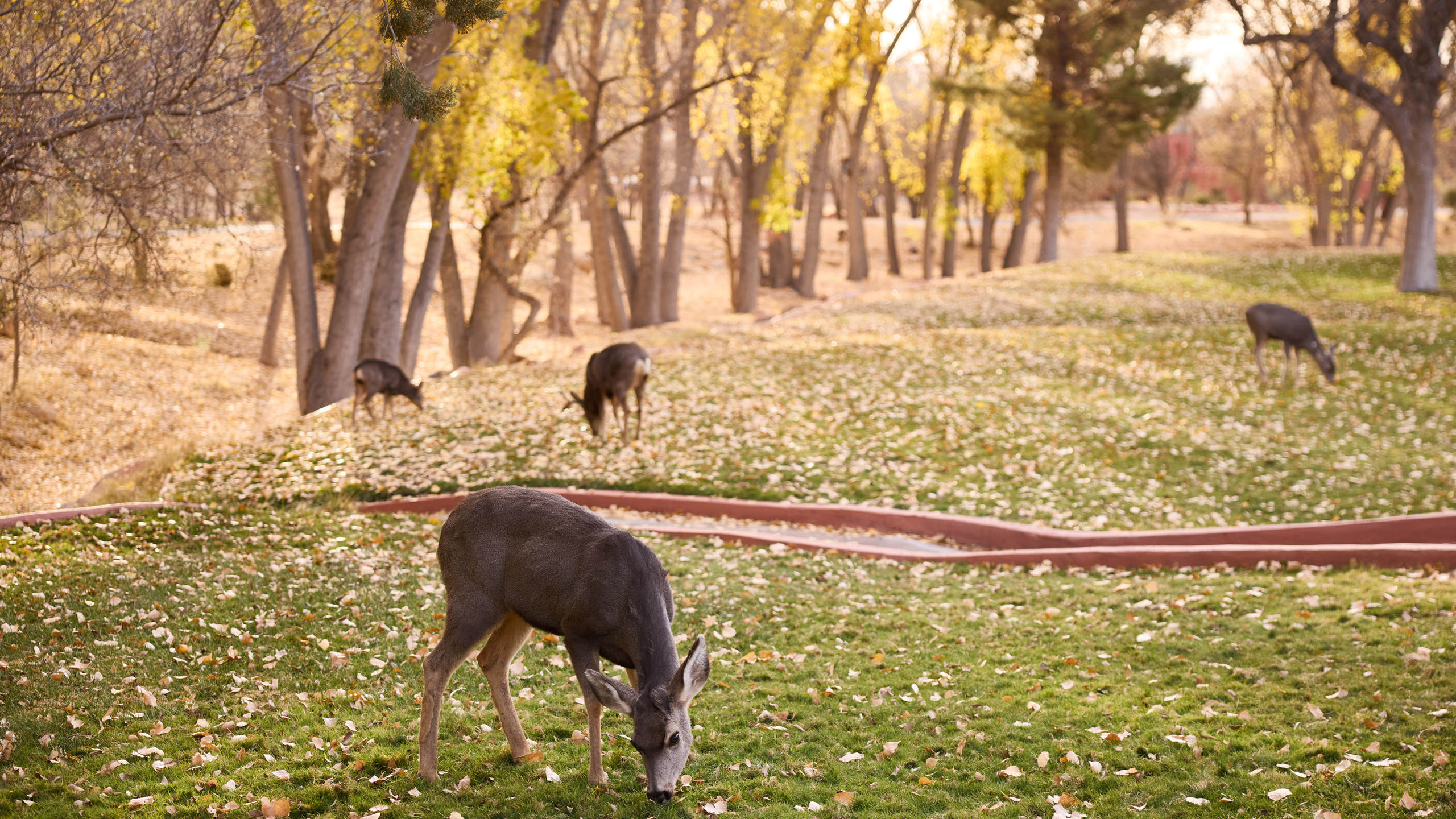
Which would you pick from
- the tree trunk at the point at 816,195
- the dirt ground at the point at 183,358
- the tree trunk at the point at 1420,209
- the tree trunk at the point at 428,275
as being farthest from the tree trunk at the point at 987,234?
the tree trunk at the point at 428,275

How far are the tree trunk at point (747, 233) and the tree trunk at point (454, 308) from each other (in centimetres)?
1092

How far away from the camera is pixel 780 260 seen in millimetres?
44375

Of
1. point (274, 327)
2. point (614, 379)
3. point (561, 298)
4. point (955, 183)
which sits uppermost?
point (955, 183)

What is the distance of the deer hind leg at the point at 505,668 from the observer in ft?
20.3

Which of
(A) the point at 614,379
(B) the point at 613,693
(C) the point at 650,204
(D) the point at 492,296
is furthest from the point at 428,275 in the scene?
(B) the point at 613,693

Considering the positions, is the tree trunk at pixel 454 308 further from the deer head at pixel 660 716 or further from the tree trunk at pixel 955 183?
the tree trunk at pixel 955 183

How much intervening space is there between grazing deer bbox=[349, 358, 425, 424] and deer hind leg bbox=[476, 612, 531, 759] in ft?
36.5

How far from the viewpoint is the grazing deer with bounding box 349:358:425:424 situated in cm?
1648

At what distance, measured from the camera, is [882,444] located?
1594 centimetres

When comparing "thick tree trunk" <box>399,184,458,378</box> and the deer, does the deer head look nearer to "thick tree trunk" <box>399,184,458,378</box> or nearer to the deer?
the deer

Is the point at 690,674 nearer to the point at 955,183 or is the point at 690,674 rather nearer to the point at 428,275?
the point at 428,275

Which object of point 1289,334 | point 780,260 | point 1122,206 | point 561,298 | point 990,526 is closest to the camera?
point 990,526

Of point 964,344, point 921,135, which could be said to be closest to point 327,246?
point 964,344

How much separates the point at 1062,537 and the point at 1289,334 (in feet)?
34.0
